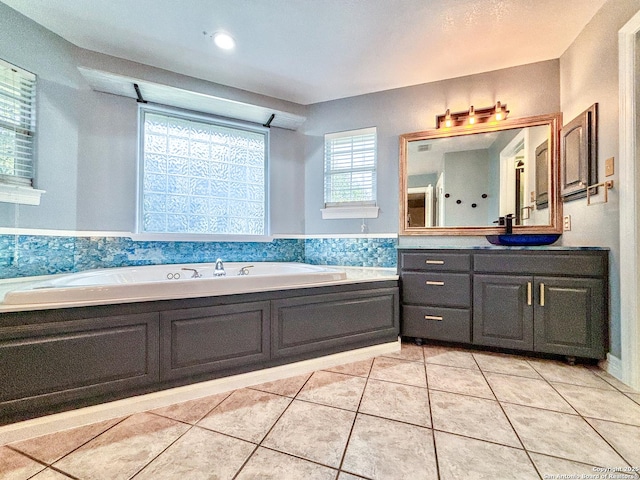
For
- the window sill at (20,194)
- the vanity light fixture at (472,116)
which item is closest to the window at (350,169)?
the vanity light fixture at (472,116)

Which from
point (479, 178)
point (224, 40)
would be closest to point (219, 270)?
point (224, 40)

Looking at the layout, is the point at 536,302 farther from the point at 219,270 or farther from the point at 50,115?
the point at 50,115

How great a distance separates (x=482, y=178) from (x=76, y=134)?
11.3ft

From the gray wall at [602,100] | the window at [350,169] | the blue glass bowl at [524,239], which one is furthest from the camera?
the window at [350,169]

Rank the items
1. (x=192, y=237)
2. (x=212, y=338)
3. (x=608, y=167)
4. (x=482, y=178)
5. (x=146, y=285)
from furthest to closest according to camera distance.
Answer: (x=192, y=237)
(x=482, y=178)
(x=608, y=167)
(x=212, y=338)
(x=146, y=285)

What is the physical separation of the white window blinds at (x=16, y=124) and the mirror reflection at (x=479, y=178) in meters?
3.03

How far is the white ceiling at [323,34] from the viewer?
1.91m

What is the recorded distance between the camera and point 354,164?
3.09 meters

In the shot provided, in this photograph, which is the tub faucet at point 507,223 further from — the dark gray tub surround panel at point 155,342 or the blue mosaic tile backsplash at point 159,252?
the dark gray tub surround panel at point 155,342

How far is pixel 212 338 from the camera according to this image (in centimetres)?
167

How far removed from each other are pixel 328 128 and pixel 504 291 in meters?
2.30

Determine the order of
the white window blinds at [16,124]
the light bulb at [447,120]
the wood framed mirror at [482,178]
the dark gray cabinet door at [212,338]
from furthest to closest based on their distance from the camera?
the light bulb at [447,120]
the wood framed mirror at [482,178]
the white window blinds at [16,124]
the dark gray cabinet door at [212,338]

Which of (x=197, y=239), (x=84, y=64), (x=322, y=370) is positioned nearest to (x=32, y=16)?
(x=84, y=64)

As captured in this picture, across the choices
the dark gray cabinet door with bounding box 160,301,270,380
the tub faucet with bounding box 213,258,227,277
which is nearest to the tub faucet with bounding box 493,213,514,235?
the dark gray cabinet door with bounding box 160,301,270,380
